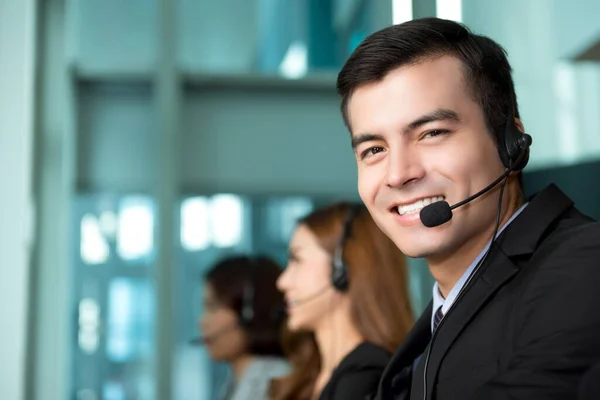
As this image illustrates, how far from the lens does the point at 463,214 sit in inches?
40.8

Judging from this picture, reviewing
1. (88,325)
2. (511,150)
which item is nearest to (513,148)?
(511,150)

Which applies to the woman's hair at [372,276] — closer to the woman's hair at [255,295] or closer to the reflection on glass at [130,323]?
the woman's hair at [255,295]

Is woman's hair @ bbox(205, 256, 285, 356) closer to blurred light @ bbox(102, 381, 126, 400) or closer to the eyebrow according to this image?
blurred light @ bbox(102, 381, 126, 400)

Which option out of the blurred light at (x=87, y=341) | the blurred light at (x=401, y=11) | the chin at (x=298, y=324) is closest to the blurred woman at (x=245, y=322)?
the chin at (x=298, y=324)

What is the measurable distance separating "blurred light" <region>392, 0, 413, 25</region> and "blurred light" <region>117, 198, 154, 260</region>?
2.53 meters

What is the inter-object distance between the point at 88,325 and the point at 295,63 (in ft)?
5.47

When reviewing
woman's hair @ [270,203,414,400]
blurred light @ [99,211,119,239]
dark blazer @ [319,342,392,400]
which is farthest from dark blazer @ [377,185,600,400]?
blurred light @ [99,211,119,239]

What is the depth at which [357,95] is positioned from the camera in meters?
1.14

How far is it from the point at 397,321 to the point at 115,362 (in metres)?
2.45

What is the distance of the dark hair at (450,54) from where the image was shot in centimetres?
108

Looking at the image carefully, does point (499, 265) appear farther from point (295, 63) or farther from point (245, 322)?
point (295, 63)

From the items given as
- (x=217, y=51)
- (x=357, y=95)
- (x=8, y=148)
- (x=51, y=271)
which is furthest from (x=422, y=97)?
(x=217, y=51)

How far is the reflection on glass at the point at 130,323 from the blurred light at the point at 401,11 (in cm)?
260

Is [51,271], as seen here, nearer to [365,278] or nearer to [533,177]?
[365,278]
